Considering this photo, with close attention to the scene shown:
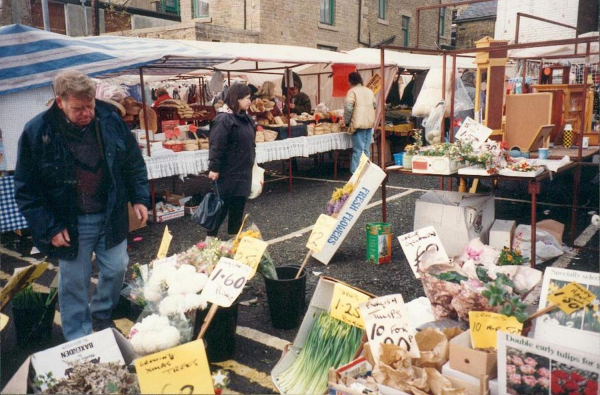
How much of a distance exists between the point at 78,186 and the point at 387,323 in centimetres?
211

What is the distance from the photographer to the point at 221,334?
3.33 metres

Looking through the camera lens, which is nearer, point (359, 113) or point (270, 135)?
point (270, 135)

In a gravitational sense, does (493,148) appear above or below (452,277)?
above

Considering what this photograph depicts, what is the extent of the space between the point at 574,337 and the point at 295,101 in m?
10.6

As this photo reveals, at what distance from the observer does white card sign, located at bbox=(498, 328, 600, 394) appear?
205cm

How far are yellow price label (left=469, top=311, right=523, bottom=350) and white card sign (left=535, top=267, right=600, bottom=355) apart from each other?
0.40 feet

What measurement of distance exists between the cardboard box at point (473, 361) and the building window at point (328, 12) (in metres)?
19.5

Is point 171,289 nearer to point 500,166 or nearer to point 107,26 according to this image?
point 500,166

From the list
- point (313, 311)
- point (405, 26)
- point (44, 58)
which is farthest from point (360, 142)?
point (405, 26)

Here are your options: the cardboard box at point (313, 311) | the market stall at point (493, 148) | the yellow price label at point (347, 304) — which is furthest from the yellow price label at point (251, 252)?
the market stall at point (493, 148)

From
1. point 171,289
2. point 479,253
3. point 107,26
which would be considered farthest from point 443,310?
point 107,26

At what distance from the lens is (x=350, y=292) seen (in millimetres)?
2832

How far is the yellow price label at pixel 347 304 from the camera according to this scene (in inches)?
111

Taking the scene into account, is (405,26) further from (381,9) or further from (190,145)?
(190,145)
